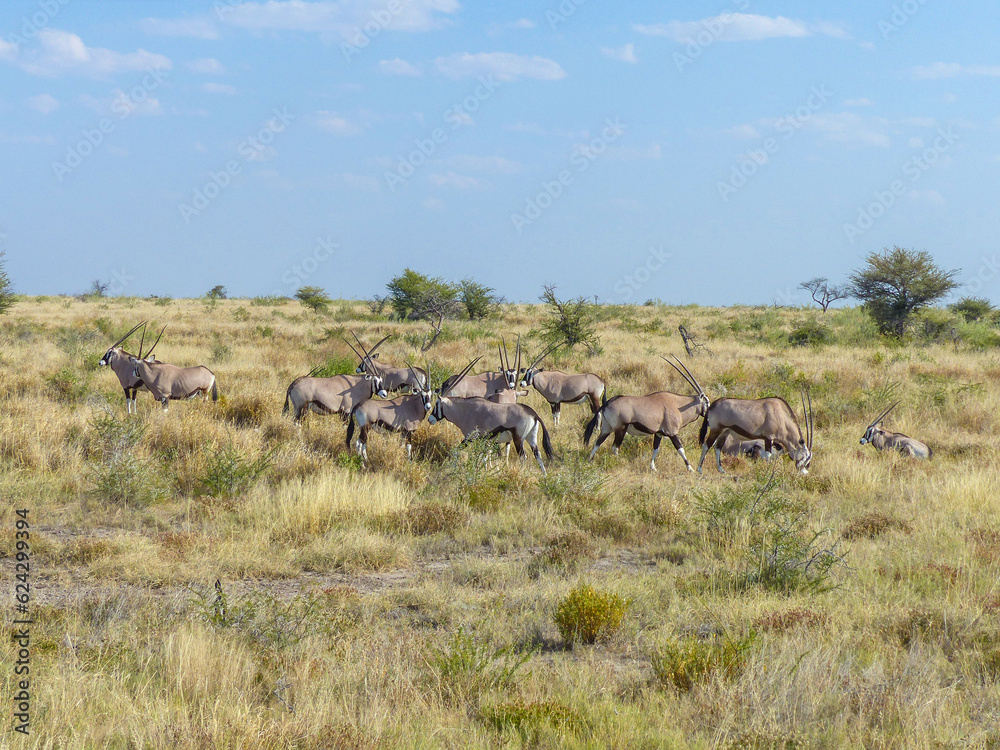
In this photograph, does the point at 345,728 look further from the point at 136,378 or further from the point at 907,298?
the point at 907,298

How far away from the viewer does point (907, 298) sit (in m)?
31.9

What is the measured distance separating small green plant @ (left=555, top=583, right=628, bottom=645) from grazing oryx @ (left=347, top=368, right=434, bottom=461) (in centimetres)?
602

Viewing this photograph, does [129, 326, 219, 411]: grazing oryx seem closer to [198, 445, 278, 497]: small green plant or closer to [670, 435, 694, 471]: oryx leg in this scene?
[198, 445, 278, 497]: small green plant

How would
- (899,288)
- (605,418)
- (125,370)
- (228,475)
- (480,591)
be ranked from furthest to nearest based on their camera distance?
(899,288), (125,370), (605,418), (228,475), (480,591)

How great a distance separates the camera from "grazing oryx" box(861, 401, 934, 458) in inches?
471

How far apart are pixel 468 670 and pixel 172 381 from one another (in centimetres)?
1213

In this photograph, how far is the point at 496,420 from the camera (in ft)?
35.8

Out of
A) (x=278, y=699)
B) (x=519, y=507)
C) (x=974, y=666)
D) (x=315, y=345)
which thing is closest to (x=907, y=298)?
(x=315, y=345)

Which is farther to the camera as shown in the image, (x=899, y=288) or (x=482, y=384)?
(x=899, y=288)

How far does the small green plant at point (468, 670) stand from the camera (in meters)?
4.32

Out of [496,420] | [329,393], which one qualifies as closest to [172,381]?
[329,393]

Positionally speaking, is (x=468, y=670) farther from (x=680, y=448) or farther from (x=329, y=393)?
(x=329, y=393)

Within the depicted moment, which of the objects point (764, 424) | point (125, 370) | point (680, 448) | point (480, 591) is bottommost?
point (480, 591)

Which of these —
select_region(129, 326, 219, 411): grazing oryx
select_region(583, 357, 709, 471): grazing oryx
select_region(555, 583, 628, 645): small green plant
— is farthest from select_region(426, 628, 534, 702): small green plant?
select_region(129, 326, 219, 411): grazing oryx
